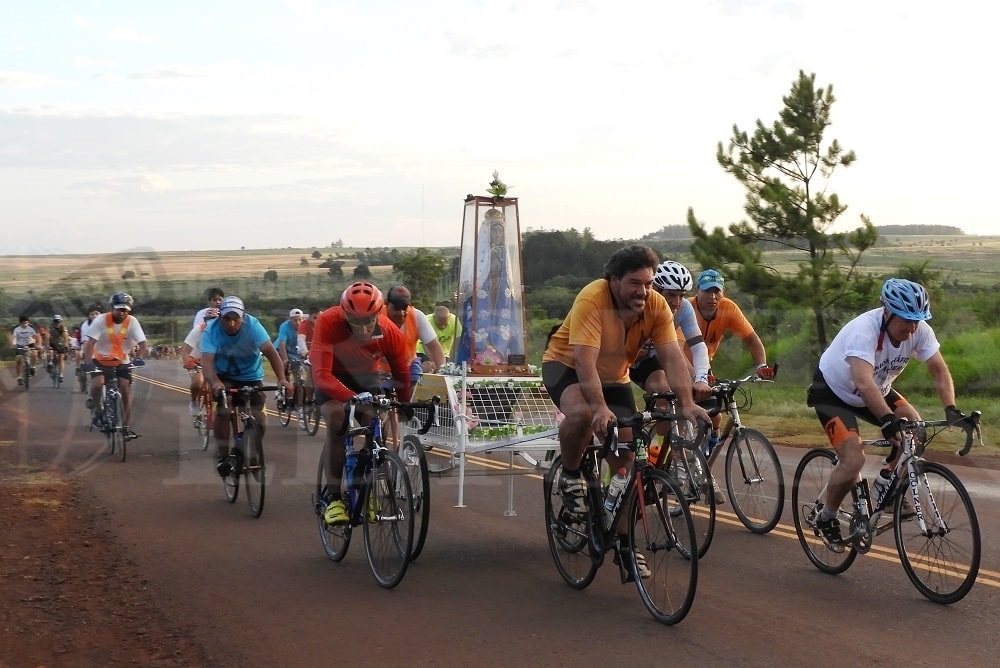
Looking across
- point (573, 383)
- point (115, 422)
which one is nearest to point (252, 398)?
point (573, 383)

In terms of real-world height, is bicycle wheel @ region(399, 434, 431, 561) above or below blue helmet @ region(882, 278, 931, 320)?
below

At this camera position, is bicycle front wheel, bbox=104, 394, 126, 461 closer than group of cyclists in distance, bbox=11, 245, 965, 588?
No

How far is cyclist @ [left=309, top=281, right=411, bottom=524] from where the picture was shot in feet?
27.2

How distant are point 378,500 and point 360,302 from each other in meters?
1.40

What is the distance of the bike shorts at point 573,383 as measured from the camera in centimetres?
783

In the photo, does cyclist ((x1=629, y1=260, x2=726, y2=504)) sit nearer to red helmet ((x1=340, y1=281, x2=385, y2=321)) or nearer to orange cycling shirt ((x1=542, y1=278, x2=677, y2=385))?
orange cycling shirt ((x1=542, y1=278, x2=677, y2=385))

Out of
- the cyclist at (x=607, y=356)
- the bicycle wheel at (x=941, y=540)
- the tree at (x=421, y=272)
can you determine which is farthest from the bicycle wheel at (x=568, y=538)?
the tree at (x=421, y=272)

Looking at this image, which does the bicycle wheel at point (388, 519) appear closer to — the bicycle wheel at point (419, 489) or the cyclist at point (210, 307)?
the bicycle wheel at point (419, 489)

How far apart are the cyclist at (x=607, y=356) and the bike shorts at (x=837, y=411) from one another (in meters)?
1.24

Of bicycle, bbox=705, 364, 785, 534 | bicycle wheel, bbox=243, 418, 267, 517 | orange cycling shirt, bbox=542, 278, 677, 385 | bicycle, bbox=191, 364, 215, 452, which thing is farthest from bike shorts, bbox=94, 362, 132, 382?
orange cycling shirt, bbox=542, 278, 677, 385

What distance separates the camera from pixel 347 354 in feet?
28.9

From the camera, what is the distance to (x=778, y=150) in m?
26.6

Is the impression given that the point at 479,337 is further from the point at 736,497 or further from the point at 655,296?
the point at 655,296

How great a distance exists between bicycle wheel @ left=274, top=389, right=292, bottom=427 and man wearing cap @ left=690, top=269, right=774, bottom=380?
8.36 m
